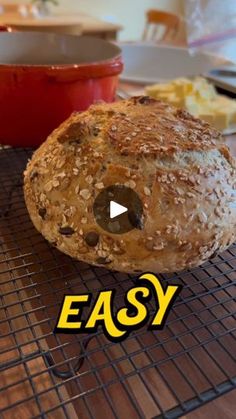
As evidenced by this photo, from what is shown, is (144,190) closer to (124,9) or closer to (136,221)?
(136,221)

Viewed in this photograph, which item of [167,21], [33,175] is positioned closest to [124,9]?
[167,21]

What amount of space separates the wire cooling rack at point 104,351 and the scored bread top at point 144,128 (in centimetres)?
16

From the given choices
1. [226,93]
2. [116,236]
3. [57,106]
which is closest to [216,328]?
[116,236]

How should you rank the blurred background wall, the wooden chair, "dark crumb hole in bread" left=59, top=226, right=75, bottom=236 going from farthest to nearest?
the blurred background wall < the wooden chair < "dark crumb hole in bread" left=59, top=226, right=75, bottom=236

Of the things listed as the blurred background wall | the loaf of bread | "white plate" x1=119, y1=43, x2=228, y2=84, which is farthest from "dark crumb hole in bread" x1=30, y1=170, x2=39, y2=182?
the blurred background wall

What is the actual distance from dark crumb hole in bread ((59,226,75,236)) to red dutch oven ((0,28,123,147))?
30cm

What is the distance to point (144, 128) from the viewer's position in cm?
53

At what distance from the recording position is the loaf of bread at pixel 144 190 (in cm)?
48

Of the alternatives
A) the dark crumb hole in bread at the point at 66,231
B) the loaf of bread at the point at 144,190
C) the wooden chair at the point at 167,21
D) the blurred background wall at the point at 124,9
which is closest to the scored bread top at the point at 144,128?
the loaf of bread at the point at 144,190

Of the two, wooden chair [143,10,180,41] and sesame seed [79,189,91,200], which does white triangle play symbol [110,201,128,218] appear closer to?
sesame seed [79,189,91,200]

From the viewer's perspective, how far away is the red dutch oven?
0.70 metres

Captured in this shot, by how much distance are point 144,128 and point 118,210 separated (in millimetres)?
116

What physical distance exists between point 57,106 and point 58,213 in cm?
29

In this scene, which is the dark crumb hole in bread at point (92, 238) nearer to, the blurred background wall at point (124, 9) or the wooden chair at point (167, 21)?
the wooden chair at point (167, 21)
